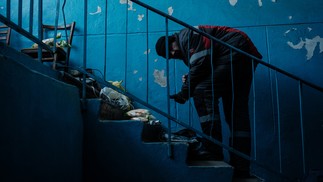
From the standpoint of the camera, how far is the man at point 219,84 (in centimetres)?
295

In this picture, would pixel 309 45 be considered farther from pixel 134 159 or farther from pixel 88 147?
pixel 88 147

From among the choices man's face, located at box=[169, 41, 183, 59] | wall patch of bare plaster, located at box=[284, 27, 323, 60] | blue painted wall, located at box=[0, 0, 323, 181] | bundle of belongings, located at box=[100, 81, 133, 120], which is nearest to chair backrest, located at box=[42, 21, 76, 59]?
blue painted wall, located at box=[0, 0, 323, 181]

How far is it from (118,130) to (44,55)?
197cm

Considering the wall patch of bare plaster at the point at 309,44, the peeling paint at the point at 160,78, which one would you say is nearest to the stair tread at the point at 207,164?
the peeling paint at the point at 160,78

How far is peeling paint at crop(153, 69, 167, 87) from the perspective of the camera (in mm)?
4496

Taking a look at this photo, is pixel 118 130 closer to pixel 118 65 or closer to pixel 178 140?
pixel 178 140

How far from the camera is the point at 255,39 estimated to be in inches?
175

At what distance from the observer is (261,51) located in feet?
14.4

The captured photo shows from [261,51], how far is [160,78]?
1360 millimetres

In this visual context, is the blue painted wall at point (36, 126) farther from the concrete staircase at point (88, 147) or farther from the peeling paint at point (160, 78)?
the peeling paint at point (160, 78)

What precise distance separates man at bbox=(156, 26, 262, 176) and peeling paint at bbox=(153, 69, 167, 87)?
3.81ft

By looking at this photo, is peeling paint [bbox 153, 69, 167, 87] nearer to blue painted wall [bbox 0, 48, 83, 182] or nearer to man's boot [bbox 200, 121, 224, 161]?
man's boot [bbox 200, 121, 224, 161]

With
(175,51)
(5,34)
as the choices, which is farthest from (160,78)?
(5,34)

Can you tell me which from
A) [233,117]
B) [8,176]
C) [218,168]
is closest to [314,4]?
[233,117]
